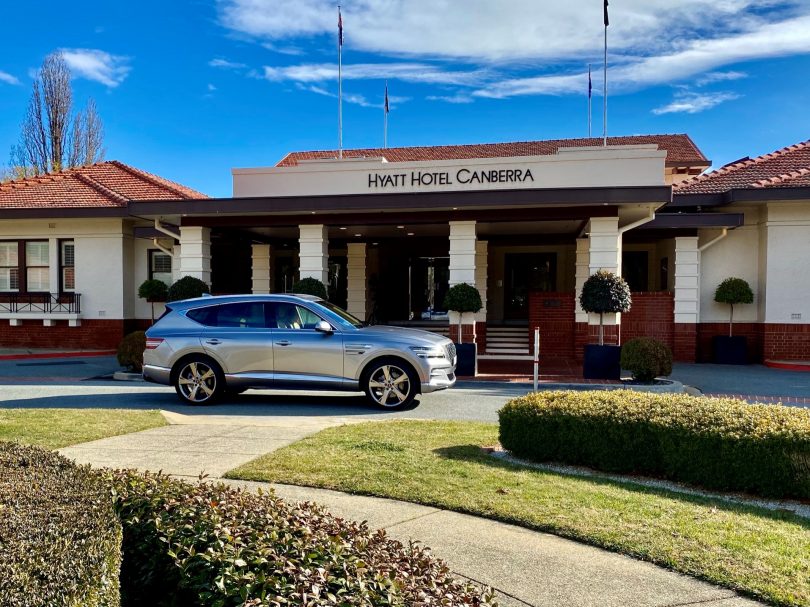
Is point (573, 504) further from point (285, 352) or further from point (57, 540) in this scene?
point (285, 352)

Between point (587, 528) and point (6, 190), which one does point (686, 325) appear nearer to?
point (587, 528)

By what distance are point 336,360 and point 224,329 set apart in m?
1.99

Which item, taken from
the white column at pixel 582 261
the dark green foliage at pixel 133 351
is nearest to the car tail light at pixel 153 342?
the dark green foliage at pixel 133 351

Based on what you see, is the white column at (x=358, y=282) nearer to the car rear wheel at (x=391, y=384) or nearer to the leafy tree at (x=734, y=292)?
the leafy tree at (x=734, y=292)

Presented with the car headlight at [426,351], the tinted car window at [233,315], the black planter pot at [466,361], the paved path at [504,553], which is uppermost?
the tinted car window at [233,315]

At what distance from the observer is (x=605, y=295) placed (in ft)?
48.2

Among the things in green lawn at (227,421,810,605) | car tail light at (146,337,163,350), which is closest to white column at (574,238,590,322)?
car tail light at (146,337,163,350)

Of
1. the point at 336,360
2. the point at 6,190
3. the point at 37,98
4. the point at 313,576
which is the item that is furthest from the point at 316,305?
the point at 37,98

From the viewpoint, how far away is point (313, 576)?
277cm

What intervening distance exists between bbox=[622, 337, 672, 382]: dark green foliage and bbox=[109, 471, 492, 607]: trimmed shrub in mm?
10941

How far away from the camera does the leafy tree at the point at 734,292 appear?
59.2 ft

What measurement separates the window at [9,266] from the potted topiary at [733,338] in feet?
70.6

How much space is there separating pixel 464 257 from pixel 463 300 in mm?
1411

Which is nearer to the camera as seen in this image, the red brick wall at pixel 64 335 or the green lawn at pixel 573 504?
the green lawn at pixel 573 504
